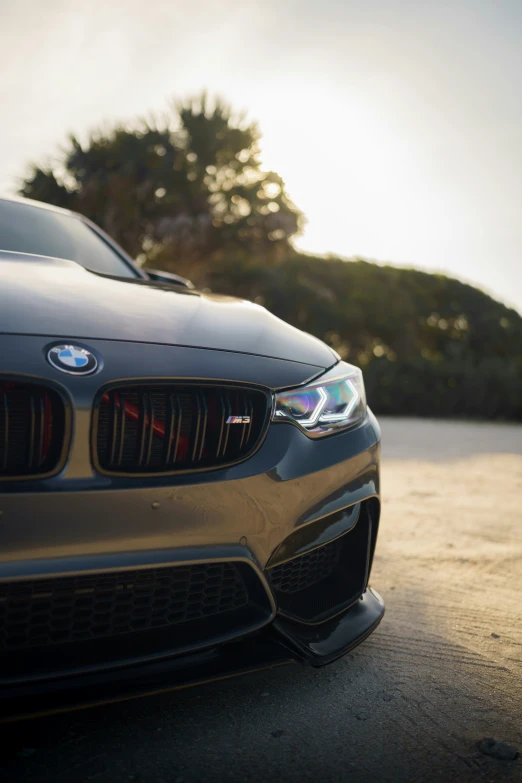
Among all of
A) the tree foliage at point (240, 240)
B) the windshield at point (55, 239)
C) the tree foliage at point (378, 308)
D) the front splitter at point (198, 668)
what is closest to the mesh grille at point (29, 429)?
the front splitter at point (198, 668)

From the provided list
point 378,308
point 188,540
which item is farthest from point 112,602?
point 378,308

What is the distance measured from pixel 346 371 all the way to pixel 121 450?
0.77m

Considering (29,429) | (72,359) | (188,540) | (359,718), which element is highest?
(72,359)

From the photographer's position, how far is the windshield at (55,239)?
2.61 metres

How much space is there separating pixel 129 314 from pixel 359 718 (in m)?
1.11

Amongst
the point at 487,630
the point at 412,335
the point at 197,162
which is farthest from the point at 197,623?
the point at 197,162

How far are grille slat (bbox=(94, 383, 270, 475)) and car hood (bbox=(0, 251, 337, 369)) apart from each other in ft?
0.51

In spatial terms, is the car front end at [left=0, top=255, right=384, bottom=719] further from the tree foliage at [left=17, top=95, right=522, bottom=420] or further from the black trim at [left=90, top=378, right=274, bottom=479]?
the tree foliage at [left=17, top=95, right=522, bottom=420]

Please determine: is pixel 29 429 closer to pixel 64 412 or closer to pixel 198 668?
pixel 64 412

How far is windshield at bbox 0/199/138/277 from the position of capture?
2611 millimetres

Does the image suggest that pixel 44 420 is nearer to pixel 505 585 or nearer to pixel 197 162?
pixel 505 585

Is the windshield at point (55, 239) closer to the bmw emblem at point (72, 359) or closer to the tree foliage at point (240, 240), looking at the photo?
the bmw emblem at point (72, 359)

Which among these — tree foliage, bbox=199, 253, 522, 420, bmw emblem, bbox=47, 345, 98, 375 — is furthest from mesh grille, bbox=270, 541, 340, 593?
tree foliage, bbox=199, 253, 522, 420

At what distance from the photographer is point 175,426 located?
1.47 meters
